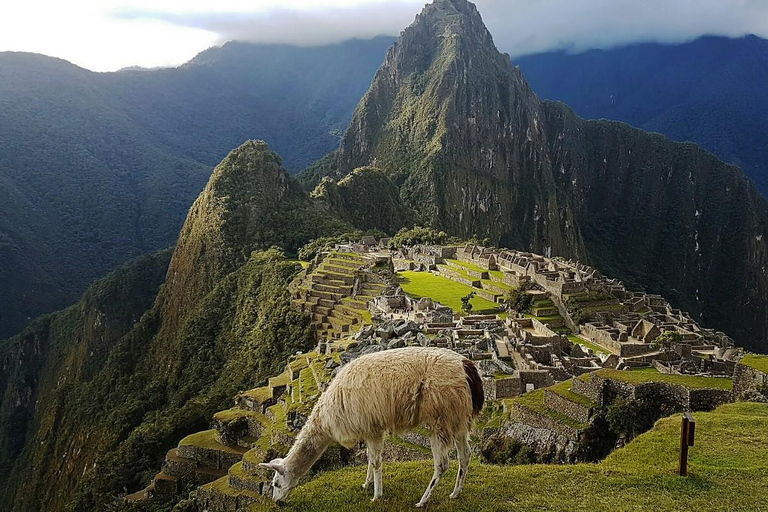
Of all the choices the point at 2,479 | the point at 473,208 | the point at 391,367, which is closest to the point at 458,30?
the point at 473,208

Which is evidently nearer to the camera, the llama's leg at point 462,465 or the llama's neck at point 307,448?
the llama's leg at point 462,465

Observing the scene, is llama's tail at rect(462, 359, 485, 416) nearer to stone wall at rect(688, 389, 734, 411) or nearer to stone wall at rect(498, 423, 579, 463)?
stone wall at rect(498, 423, 579, 463)

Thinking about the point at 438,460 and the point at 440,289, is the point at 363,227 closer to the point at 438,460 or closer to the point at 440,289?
the point at 440,289

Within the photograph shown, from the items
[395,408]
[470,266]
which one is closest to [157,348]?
[470,266]

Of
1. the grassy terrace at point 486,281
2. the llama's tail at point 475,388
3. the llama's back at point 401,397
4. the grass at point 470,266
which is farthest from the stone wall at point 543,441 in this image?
the grass at point 470,266

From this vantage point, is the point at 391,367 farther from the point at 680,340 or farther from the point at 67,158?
the point at 67,158

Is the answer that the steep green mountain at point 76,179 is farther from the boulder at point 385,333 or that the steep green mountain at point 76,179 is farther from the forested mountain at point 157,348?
the boulder at point 385,333

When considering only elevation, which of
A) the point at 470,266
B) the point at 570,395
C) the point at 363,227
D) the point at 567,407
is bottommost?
the point at 363,227
